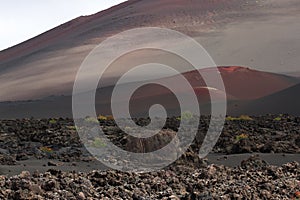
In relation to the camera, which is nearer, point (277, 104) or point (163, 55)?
point (277, 104)

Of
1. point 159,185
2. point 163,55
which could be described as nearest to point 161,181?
point 159,185

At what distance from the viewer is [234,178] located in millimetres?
10547

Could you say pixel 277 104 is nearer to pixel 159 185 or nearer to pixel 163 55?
pixel 163 55

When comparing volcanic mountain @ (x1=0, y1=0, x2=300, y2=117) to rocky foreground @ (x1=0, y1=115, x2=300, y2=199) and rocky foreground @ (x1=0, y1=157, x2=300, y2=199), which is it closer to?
rocky foreground @ (x1=0, y1=115, x2=300, y2=199)

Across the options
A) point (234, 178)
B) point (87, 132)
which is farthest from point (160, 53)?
point (234, 178)

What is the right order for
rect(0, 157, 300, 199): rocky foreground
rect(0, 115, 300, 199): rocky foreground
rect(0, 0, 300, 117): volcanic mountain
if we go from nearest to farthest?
rect(0, 157, 300, 199): rocky foreground
rect(0, 115, 300, 199): rocky foreground
rect(0, 0, 300, 117): volcanic mountain

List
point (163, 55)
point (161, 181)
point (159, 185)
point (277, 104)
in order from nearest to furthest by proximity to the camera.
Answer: point (159, 185)
point (161, 181)
point (277, 104)
point (163, 55)

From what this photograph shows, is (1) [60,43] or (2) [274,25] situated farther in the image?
(1) [60,43]

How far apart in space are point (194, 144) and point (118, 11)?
61423mm

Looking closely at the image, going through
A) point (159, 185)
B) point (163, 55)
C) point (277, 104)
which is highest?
point (163, 55)

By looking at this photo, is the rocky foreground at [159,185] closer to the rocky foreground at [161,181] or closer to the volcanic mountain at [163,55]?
the rocky foreground at [161,181]

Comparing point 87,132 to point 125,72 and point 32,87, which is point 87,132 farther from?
point 32,87

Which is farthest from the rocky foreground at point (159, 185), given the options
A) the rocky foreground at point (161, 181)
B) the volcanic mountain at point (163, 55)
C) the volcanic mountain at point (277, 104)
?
the volcanic mountain at point (163, 55)

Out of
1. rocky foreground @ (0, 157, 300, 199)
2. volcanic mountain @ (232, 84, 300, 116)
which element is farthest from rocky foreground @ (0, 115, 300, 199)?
volcanic mountain @ (232, 84, 300, 116)
